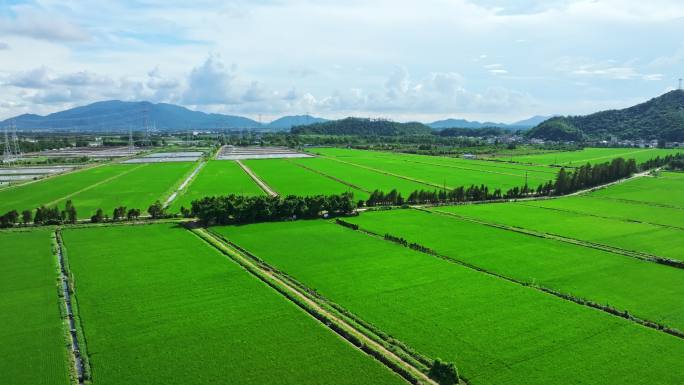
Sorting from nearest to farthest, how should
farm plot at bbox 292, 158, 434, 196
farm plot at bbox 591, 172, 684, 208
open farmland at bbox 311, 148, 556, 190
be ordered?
1. farm plot at bbox 591, 172, 684, 208
2. farm plot at bbox 292, 158, 434, 196
3. open farmland at bbox 311, 148, 556, 190

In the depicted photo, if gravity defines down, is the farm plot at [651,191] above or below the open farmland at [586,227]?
above

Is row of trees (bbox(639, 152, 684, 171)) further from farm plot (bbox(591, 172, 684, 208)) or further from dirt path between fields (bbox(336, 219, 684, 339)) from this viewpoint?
dirt path between fields (bbox(336, 219, 684, 339))

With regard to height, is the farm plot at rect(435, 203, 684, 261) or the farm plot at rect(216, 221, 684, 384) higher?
the farm plot at rect(435, 203, 684, 261)

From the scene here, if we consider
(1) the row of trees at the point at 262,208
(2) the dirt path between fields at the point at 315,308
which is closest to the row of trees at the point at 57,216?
(1) the row of trees at the point at 262,208

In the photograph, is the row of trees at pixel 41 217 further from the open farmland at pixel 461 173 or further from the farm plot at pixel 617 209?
the farm plot at pixel 617 209

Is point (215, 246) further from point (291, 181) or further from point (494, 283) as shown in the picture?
point (291, 181)

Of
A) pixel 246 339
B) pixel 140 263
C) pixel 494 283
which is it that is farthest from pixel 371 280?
pixel 140 263

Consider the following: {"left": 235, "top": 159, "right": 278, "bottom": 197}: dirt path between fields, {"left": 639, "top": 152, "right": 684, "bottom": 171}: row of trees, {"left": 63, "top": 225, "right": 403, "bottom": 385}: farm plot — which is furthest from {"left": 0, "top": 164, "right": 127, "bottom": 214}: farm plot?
{"left": 639, "top": 152, "right": 684, "bottom": 171}: row of trees
